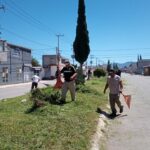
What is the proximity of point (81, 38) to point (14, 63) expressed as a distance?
129 feet

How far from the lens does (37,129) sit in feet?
31.4

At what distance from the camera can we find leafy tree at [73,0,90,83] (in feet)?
96.2

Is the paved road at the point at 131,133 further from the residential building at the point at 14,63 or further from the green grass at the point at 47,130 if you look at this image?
the residential building at the point at 14,63

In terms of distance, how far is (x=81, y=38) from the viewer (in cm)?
2978

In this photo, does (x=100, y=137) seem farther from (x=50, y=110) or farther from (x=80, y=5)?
(x=80, y=5)

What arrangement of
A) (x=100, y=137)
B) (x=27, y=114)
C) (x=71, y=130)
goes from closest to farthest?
(x=71, y=130), (x=100, y=137), (x=27, y=114)

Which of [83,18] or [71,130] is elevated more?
[83,18]

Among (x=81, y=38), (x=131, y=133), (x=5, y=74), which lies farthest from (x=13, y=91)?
(x=131, y=133)

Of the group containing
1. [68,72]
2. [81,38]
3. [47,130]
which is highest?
[81,38]

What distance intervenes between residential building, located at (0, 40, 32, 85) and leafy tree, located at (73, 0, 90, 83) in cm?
3183

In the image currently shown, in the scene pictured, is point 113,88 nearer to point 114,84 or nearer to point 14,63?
point 114,84

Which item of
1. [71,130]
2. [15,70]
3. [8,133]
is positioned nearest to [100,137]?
[71,130]

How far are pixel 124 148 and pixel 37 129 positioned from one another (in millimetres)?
2217

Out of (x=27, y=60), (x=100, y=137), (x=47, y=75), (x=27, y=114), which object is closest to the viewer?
(x=100, y=137)
